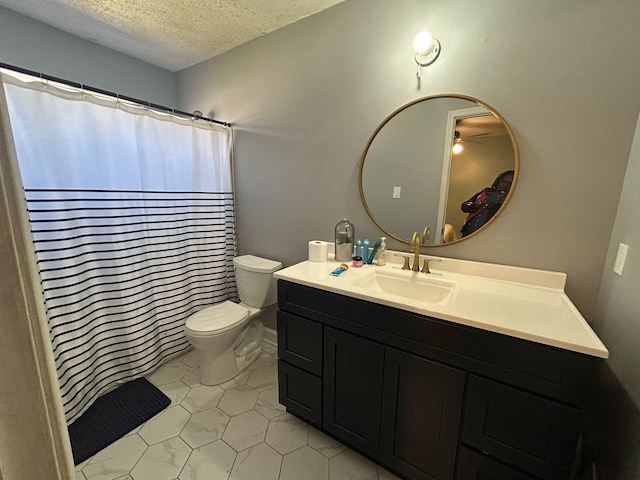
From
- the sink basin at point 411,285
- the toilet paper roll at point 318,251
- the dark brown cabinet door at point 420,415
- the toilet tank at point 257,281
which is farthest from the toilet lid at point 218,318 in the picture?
the dark brown cabinet door at point 420,415

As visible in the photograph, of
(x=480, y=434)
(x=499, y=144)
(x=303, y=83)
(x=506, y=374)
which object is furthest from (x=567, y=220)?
(x=303, y=83)

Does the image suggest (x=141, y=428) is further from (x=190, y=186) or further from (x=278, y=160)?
(x=278, y=160)

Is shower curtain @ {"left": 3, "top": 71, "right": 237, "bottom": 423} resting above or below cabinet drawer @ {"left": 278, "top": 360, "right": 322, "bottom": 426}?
above

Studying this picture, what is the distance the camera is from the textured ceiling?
1.70m

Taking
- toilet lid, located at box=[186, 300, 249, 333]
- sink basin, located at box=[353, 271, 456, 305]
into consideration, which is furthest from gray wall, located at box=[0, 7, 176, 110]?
sink basin, located at box=[353, 271, 456, 305]

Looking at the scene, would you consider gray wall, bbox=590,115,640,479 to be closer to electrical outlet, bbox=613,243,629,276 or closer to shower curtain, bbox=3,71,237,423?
electrical outlet, bbox=613,243,629,276

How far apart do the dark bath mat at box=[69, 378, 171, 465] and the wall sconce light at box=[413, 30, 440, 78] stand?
2.53m

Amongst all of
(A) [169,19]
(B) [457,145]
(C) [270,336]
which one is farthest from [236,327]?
(A) [169,19]

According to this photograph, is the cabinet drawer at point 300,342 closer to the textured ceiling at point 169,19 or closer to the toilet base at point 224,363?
the toilet base at point 224,363

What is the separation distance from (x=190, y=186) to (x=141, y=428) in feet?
5.26

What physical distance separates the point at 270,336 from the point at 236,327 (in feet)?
1.85

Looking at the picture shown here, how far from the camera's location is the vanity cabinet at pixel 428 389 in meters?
→ 0.90

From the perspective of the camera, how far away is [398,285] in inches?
59.7

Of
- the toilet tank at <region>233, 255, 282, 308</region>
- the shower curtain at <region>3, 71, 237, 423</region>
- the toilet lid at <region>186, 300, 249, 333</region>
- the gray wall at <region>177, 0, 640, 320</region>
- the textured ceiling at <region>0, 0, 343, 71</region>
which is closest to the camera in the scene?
the gray wall at <region>177, 0, 640, 320</region>
